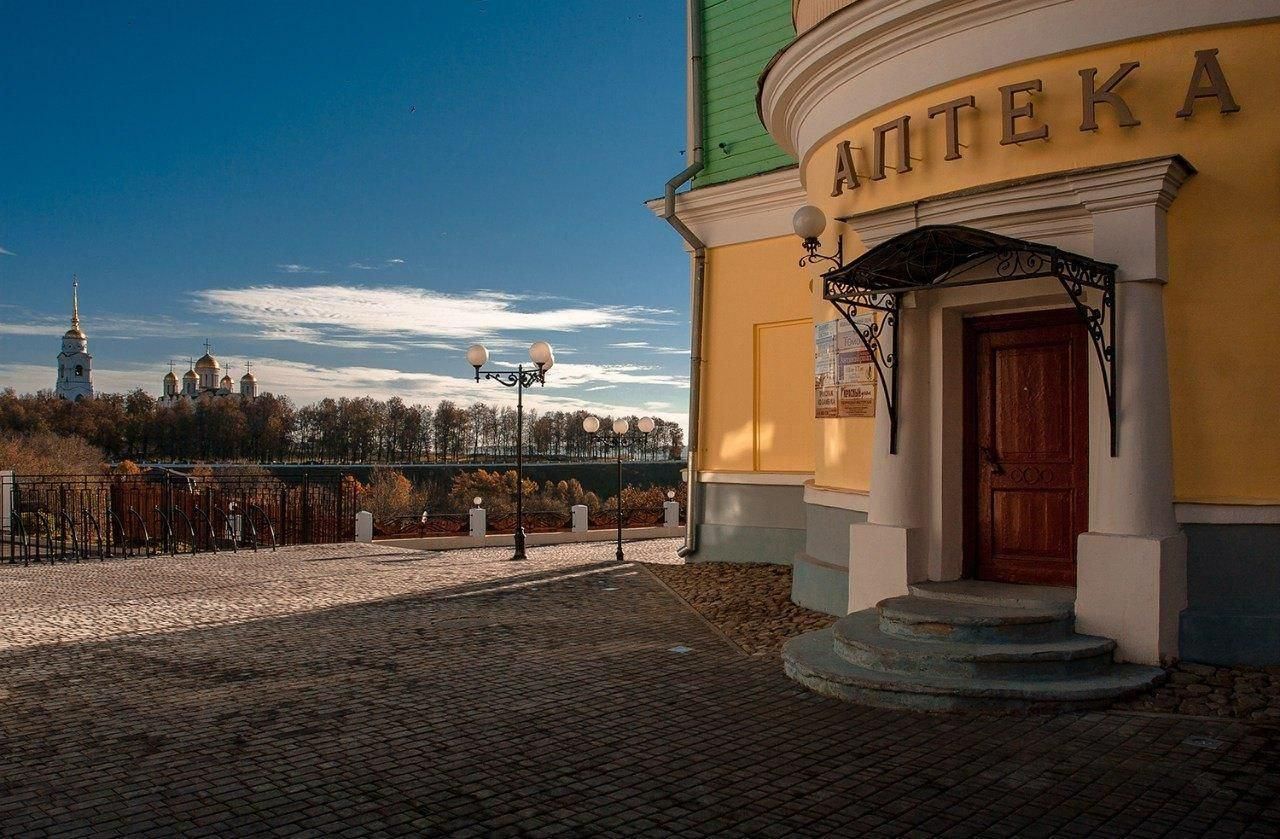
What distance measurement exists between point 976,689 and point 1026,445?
2.45m

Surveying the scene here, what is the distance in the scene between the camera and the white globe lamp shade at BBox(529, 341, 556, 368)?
1498cm

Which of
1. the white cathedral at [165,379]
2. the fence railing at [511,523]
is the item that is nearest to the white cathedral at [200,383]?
the white cathedral at [165,379]

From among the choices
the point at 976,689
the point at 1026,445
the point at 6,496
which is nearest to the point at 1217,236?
the point at 1026,445

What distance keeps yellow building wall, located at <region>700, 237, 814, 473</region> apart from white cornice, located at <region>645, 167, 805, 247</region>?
18cm

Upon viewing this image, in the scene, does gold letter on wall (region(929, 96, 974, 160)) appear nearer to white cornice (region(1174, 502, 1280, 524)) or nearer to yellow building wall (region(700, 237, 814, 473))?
white cornice (region(1174, 502, 1280, 524))

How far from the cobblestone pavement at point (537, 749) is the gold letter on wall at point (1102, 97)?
12.5 ft

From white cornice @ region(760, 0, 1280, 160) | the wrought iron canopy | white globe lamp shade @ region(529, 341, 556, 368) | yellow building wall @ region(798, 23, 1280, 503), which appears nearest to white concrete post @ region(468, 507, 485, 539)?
white globe lamp shade @ region(529, 341, 556, 368)

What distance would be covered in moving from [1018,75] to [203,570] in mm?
11663

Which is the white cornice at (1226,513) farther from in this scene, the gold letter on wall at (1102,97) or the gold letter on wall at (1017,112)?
the gold letter on wall at (1017,112)

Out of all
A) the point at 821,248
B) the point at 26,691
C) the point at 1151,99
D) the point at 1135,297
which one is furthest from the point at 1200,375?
the point at 26,691

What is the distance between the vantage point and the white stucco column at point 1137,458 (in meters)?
5.94

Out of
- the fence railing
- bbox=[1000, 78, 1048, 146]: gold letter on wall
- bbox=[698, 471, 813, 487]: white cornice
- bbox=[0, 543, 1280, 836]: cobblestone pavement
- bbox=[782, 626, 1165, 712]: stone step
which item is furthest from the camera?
the fence railing

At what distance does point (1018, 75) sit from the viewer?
22.0ft

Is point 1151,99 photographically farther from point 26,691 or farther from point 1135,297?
point 26,691
